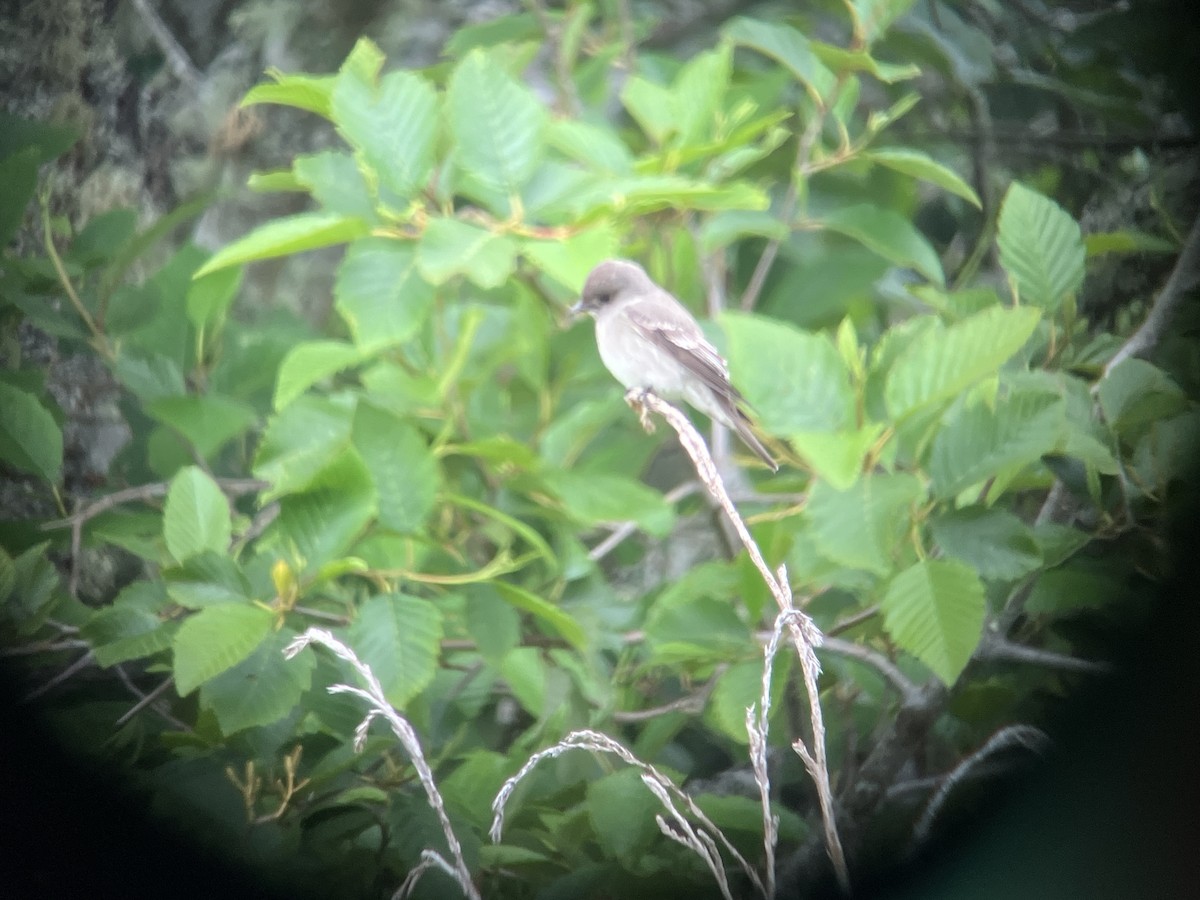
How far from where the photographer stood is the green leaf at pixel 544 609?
6.00 feet

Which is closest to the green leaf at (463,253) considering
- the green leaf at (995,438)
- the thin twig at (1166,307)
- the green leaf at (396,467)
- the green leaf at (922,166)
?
the green leaf at (396,467)

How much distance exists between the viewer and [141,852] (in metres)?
1.69

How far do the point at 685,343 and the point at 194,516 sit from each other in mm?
1281

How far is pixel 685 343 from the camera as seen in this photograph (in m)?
2.73

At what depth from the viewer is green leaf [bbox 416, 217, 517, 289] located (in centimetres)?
174

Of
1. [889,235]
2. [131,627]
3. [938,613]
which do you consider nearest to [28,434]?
[131,627]

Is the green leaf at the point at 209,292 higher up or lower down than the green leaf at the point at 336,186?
lower down

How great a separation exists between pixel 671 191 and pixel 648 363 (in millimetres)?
886

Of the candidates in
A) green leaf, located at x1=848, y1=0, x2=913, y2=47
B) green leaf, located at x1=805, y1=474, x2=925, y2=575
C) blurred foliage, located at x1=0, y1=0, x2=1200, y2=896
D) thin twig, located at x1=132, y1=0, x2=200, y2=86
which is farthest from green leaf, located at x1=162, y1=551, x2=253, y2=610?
thin twig, located at x1=132, y1=0, x2=200, y2=86

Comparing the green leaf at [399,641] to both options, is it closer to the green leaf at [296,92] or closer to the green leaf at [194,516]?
the green leaf at [194,516]

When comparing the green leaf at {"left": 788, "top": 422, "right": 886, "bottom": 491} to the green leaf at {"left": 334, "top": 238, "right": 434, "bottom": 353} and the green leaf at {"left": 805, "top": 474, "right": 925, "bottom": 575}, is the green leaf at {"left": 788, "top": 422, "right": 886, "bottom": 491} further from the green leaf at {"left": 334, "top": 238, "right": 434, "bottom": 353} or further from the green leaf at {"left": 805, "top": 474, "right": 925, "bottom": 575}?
the green leaf at {"left": 334, "top": 238, "right": 434, "bottom": 353}

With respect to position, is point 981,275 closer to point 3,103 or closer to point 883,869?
point 883,869

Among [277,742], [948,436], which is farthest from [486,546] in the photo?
[948,436]

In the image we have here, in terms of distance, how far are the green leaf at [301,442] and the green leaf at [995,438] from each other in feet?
3.04
